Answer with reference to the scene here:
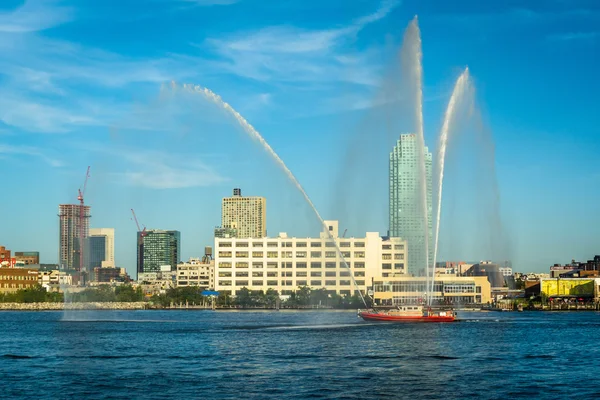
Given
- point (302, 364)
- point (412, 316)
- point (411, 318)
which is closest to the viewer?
point (302, 364)

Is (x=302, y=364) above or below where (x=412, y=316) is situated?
above

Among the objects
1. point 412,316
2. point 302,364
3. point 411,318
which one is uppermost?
point 302,364

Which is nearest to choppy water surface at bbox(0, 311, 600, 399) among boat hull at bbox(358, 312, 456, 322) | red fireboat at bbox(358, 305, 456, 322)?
boat hull at bbox(358, 312, 456, 322)

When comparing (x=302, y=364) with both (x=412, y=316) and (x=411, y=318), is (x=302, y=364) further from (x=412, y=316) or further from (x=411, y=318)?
(x=412, y=316)

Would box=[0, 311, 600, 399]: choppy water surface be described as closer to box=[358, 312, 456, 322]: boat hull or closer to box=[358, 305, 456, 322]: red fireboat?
box=[358, 312, 456, 322]: boat hull

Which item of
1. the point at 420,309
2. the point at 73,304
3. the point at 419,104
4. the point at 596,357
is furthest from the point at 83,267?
the point at 596,357

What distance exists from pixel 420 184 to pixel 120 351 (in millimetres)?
40467

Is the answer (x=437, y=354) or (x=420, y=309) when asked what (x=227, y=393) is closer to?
(x=437, y=354)

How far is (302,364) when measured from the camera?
65.8m

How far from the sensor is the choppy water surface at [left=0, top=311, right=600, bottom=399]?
53031 millimetres

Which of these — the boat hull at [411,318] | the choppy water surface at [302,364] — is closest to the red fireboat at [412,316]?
the boat hull at [411,318]

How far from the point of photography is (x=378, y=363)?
218 ft

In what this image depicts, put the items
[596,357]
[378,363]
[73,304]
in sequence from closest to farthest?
1. [378,363]
2. [596,357]
3. [73,304]

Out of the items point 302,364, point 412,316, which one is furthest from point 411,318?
point 302,364
